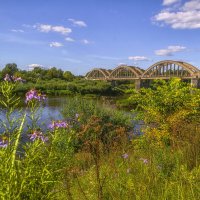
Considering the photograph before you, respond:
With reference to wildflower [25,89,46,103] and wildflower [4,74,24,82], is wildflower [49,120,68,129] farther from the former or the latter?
wildflower [4,74,24,82]

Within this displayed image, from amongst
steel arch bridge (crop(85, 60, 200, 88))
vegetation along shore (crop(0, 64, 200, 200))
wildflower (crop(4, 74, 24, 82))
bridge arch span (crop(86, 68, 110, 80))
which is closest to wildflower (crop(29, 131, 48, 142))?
vegetation along shore (crop(0, 64, 200, 200))

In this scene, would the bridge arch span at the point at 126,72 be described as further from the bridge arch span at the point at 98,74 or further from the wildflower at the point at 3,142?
the wildflower at the point at 3,142

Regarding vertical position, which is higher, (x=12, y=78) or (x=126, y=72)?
(x=126, y=72)

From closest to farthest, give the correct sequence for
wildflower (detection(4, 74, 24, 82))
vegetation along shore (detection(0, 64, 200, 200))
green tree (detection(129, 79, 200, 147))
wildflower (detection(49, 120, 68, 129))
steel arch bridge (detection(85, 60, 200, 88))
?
vegetation along shore (detection(0, 64, 200, 200)), wildflower (detection(4, 74, 24, 82)), wildflower (detection(49, 120, 68, 129)), green tree (detection(129, 79, 200, 147)), steel arch bridge (detection(85, 60, 200, 88))

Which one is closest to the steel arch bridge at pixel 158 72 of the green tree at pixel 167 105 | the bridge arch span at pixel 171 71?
→ the bridge arch span at pixel 171 71

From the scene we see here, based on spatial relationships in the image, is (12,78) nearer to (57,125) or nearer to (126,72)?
(57,125)

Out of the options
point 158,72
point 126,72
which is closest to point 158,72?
point 158,72

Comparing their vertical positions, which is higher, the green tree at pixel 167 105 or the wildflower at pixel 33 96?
the wildflower at pixel 33 96

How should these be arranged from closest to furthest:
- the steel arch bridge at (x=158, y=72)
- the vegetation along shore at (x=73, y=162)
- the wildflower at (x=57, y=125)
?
the vegetation along shore at (x=73, y=162) < the wildflower at (x=57, y=125) < the steel arch bridge at (x=158, y=72)

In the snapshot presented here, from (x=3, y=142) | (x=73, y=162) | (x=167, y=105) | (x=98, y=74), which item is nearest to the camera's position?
(x=3, y=142)

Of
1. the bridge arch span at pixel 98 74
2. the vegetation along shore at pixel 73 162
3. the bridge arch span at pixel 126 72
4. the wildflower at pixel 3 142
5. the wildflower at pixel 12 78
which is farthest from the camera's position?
the bridge arch span at pixel 98 74

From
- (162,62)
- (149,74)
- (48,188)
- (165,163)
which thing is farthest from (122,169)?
(149,74)

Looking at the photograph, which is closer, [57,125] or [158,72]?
[57,125]

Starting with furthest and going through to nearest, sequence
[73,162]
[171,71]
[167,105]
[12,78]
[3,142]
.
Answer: [171,71]
[167,105]
[73,162]
[12,78]
[3,142]
